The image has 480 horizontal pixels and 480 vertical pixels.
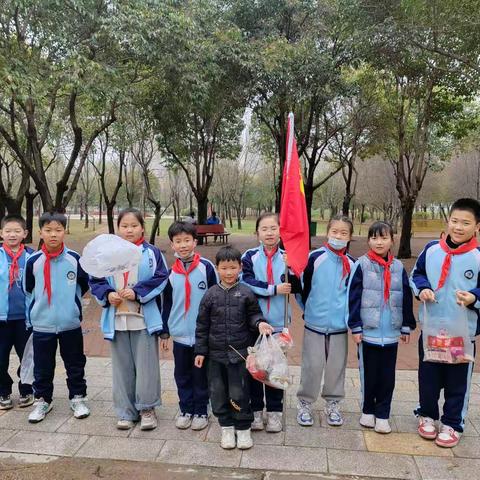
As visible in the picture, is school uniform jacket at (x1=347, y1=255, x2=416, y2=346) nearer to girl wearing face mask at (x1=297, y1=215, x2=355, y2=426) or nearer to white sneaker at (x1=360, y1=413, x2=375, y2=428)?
girl wearing face mask at (x1=297, y1=215, x2=355, y2=426)

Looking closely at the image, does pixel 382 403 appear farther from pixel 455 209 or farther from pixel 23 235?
pixel 23 235

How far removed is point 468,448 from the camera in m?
3.18

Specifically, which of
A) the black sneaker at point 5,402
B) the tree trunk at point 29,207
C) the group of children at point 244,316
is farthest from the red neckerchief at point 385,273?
the tree trunk at point 29,207

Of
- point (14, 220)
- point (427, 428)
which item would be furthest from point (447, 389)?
point (14, 220)

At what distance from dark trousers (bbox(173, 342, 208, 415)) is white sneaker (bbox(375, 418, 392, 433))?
128 centimetres

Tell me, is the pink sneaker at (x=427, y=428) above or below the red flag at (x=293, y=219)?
below

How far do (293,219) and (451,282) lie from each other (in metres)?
1.17

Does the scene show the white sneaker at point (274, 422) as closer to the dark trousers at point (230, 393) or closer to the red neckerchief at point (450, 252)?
the dark trousers at point (230, 393)

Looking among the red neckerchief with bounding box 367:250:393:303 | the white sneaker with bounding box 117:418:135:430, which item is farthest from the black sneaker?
the red neckerchief with bounding box 367:250:393:303

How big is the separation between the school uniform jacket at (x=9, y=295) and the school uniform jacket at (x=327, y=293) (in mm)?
2312

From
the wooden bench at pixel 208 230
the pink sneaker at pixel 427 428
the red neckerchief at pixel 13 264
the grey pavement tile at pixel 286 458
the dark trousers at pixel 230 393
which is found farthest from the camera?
the wooden bench at pixel 208 230

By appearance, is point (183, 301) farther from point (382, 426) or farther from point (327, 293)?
point (382, 426)

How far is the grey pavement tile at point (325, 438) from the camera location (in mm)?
3227

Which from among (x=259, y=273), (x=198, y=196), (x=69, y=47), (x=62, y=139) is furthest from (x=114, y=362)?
(x=62, y=139)
